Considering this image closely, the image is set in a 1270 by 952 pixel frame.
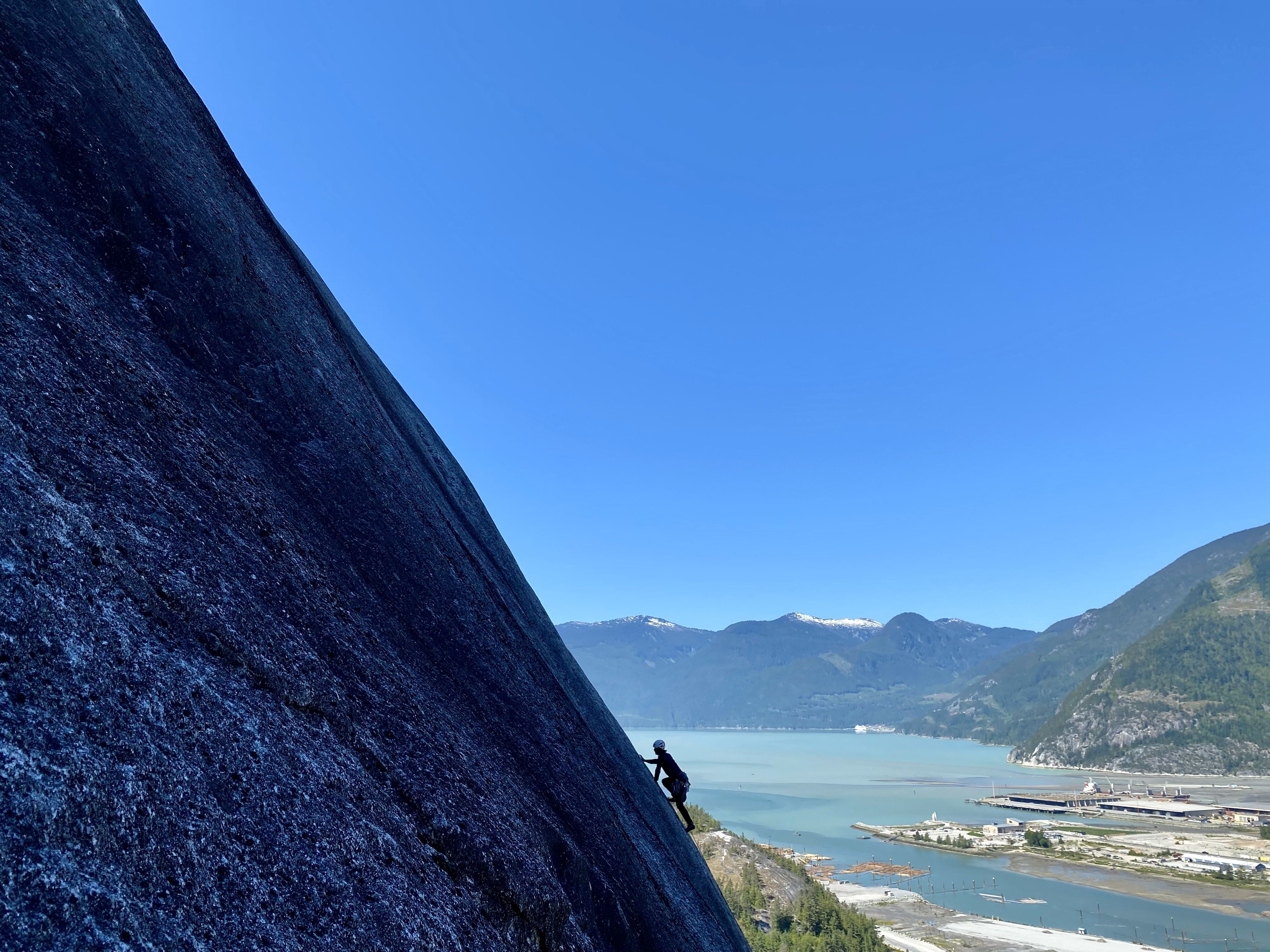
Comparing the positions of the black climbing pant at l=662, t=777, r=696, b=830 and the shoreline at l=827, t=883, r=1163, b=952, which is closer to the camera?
the black climbing pant at l=662, t=777, r=696, b=830

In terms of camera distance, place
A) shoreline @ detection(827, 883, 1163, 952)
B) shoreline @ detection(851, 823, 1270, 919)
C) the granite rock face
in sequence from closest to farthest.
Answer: the granite rock face → shoreline @ detection(827, 883, 1163, 952) → shoreline @ detection(851, 823, 1270, 919)

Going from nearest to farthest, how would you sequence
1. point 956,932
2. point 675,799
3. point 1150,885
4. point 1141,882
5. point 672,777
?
point 672,777
point 675,799
point 956,932
point 1150,885
point 1141,882

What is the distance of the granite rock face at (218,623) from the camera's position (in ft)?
14.3

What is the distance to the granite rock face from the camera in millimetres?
4352

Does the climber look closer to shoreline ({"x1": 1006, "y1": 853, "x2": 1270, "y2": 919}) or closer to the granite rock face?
the granite rock face

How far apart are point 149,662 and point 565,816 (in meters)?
6.05

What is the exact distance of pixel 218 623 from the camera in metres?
6.00

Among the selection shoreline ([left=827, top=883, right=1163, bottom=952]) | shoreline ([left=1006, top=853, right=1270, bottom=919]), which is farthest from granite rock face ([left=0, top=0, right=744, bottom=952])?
shoreline ([left=1006, top=853, right=1270, bottom=919])

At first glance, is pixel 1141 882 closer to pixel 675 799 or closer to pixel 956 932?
pixel 956 932

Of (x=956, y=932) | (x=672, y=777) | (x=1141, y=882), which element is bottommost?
(x=1141, y=882)

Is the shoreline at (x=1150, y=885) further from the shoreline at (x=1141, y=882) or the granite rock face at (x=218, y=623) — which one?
the granite rock face at (x=218, y=623)

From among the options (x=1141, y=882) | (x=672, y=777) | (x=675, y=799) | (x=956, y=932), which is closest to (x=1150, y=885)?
(x=1141, y=882)

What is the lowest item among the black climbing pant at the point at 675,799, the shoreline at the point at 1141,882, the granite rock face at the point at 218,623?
the shoreline at the point at 1141,882

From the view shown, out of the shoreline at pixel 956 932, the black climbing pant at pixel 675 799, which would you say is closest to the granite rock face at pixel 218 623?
the black climbing pant at pixel 675 799
